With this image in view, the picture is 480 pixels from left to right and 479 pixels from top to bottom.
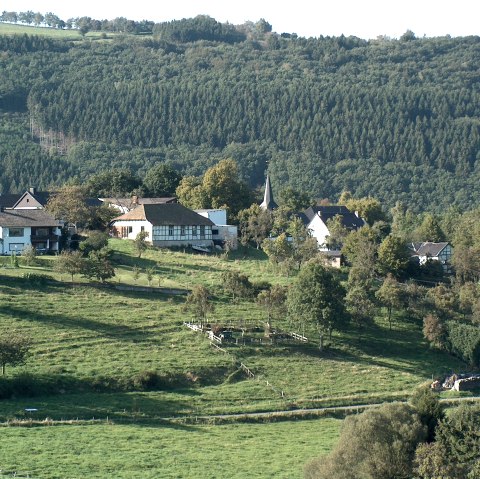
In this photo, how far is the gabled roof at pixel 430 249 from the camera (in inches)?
3981

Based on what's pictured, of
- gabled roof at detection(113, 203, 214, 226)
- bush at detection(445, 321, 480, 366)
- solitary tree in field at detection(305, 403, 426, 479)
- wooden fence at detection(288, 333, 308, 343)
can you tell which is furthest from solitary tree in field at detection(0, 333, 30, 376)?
gabled roof at detection(113, 203, 214, 226)

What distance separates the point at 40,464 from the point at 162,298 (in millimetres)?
28323

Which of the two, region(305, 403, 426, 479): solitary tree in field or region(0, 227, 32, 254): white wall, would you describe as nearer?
region(305, 403, 426, 479): solitary tree in field

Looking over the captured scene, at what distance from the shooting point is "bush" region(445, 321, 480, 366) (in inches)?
2936

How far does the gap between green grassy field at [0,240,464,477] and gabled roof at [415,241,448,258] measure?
63.5 feet

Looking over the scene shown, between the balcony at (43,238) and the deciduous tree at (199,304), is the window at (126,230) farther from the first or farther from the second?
the deciduous tree at (199,304)

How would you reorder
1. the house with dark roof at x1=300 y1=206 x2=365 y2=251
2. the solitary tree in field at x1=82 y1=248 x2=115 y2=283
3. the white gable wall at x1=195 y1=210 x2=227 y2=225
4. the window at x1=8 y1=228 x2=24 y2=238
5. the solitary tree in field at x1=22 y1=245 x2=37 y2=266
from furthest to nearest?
the house with dark roof at x1=300 y1=206 x2=365 y2=251 < the white gable wall at x1=195 y1=210 x2=227 y2=225 < the window at x1=8 y1=228 x2=24 y2=238 < the solitary tree in field at x1=22 y1=245 x2=37 y2=266 < the solitary tree in field at x1=82 y1=248 x2=115 y2=283

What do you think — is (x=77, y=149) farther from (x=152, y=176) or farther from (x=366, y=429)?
(x=366, y=429)

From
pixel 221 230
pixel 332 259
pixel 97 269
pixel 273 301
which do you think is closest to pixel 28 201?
pixel 221 230

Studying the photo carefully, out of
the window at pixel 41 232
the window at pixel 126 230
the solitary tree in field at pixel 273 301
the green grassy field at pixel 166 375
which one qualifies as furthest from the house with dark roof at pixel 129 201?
the solitary tree in field at pixel 273 301

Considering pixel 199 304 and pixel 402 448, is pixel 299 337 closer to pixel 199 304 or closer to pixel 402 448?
pixel 199 304

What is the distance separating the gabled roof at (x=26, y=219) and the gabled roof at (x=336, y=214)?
91.0ft

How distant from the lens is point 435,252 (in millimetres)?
101312

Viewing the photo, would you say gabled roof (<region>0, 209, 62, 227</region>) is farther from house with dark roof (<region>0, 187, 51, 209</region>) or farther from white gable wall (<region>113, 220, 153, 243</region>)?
house with dark roof (<region>0, 187, 51, 209</region>)
